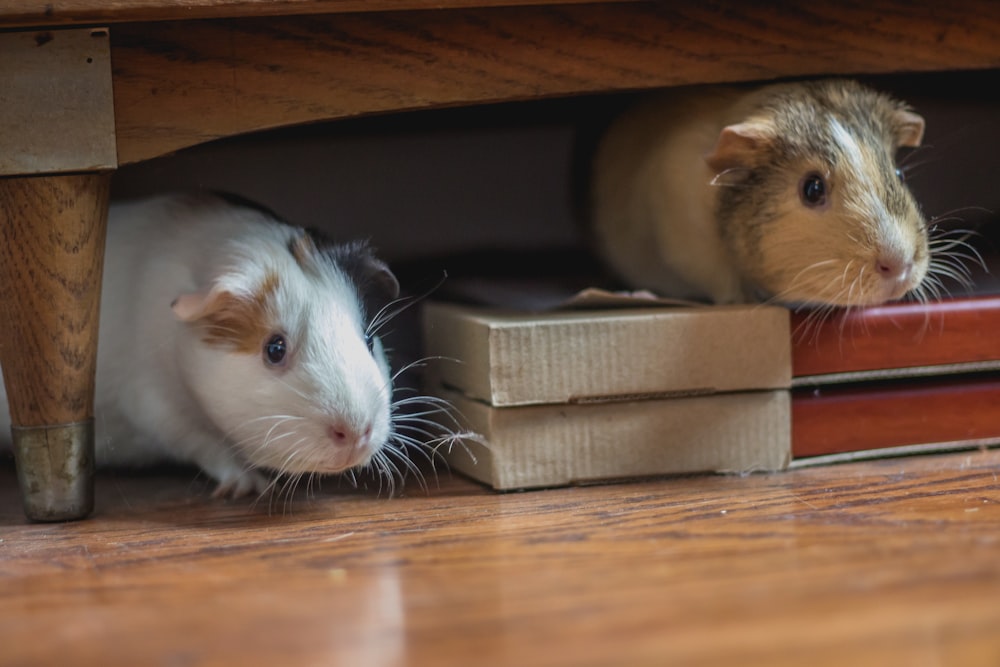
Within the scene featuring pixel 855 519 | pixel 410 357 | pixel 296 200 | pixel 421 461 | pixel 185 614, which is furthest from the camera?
pixel 296 200

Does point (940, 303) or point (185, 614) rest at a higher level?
point (940, 303)

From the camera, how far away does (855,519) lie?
1.51 metres

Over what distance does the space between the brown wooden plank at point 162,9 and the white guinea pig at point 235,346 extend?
0.40 m

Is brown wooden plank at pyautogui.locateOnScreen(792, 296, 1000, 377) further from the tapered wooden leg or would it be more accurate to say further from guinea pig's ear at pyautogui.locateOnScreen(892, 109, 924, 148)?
the tapered wooden leg

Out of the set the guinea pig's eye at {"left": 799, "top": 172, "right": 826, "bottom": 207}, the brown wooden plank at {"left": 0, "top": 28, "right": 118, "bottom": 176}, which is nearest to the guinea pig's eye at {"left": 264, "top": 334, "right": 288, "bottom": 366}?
the brown wooden plank at {"left": 0, "top": 28, "right": 118, "bottom": 176}

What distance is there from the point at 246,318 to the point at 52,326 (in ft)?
0.91

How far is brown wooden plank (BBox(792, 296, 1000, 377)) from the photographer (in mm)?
1813

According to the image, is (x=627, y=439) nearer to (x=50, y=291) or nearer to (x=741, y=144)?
(x=741, y=144)

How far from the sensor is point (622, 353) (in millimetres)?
1742

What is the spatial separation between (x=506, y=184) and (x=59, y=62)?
138cm

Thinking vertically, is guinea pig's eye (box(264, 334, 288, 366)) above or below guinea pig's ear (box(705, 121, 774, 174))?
below

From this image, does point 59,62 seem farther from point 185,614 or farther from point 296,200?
point 296,200

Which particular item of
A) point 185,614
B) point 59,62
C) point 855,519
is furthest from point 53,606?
point 855,519

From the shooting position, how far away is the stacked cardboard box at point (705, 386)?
1732 millimetres
